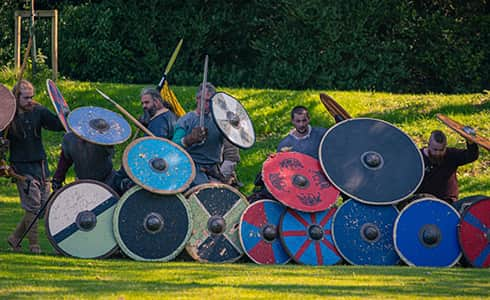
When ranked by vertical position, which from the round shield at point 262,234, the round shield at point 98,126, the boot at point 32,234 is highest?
the round shield at point 98,126

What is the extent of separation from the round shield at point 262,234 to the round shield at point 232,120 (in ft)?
2.32

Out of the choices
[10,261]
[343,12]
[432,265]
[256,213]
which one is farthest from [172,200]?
[343,12]

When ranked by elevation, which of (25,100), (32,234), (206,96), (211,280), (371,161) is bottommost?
(32,234)

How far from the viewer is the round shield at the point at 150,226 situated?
1197cm

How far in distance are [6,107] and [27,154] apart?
570 millimetres

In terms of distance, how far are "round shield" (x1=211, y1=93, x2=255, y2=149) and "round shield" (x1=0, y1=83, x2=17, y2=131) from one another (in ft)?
6.55

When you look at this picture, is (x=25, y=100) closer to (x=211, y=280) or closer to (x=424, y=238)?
(x=211, y=280)

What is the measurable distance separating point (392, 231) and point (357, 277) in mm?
1532

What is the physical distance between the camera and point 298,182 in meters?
12.4

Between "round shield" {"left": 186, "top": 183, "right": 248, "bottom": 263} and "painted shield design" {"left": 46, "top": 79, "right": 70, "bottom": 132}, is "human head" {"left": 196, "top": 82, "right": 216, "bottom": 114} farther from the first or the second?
"painted shield design" {"left": 46, "top": 79, "right": 70, "bottom": 132}

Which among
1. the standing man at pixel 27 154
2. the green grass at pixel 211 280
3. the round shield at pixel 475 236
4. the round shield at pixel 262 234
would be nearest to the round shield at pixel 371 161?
the round shield at pixel 475 236

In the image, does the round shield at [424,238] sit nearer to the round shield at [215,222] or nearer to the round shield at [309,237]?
the round shield at [309,237]

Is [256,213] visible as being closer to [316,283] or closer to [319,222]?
[319,222]

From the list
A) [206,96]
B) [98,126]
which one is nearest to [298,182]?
[206,96]
